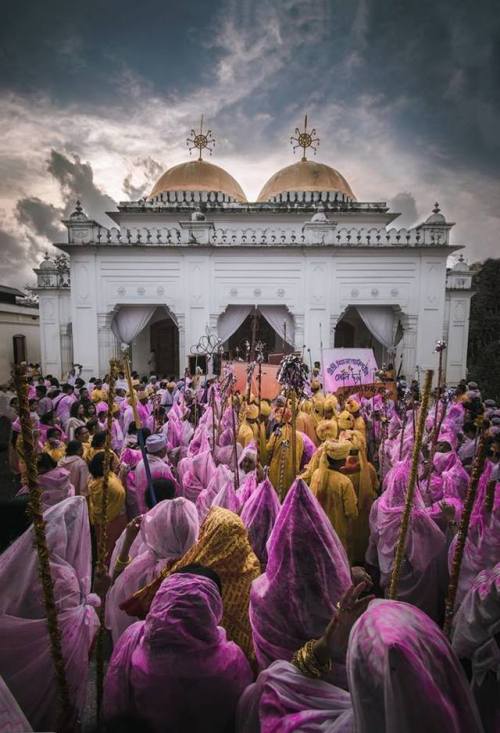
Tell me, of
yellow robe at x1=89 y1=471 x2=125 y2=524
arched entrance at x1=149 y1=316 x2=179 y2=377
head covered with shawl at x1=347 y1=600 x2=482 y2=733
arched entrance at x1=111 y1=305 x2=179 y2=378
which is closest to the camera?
head covered with shawl at x1=347 y1=600 x2=482 y2=733

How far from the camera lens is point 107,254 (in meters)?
13.1

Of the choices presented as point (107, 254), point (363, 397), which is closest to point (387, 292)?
point (363, 397)

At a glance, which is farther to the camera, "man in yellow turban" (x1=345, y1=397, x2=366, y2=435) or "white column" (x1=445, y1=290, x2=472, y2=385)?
"white column" (x1=445, y1=290, x2=472, y2=385)

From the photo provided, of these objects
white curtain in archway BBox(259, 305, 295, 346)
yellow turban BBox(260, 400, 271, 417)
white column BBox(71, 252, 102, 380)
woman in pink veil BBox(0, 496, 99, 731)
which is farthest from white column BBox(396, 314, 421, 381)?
woman in pink veil BBox(0, 496, 99, 731)

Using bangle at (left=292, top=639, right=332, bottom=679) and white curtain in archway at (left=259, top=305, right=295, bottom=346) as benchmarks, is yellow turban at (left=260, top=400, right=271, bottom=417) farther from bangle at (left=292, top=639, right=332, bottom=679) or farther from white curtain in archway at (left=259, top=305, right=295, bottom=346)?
white curtain in archway at (left=259, top=305, right=295, bottom=346)

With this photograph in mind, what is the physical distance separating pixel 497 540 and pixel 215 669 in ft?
6.91

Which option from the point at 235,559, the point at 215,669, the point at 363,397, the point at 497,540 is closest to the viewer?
the point at 215,669

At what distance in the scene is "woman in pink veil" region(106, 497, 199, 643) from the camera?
2189 millimetres

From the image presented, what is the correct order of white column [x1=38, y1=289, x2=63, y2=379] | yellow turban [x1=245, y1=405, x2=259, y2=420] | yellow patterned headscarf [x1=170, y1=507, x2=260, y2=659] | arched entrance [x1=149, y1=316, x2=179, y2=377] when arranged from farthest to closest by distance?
arched entrance [x1=149, y1=316, x2=179, y2=377]
white column [x1=38, y1=289, x2=63, y2=379]
yellow turban [x1=245, y1=405, x2=259, y2=420]
yellow patterned headscarf [x1=170, y1=507, x2=260, y2=659]

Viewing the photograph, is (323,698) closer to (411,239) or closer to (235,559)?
(235,559)

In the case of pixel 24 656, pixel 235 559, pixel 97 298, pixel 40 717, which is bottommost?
pixel 40 717

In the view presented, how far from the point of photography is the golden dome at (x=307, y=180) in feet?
56.8

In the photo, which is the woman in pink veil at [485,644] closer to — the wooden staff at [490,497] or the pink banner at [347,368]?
the wooden staff at [490,497]

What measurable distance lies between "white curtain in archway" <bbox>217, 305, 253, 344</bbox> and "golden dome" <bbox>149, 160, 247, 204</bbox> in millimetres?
7041
